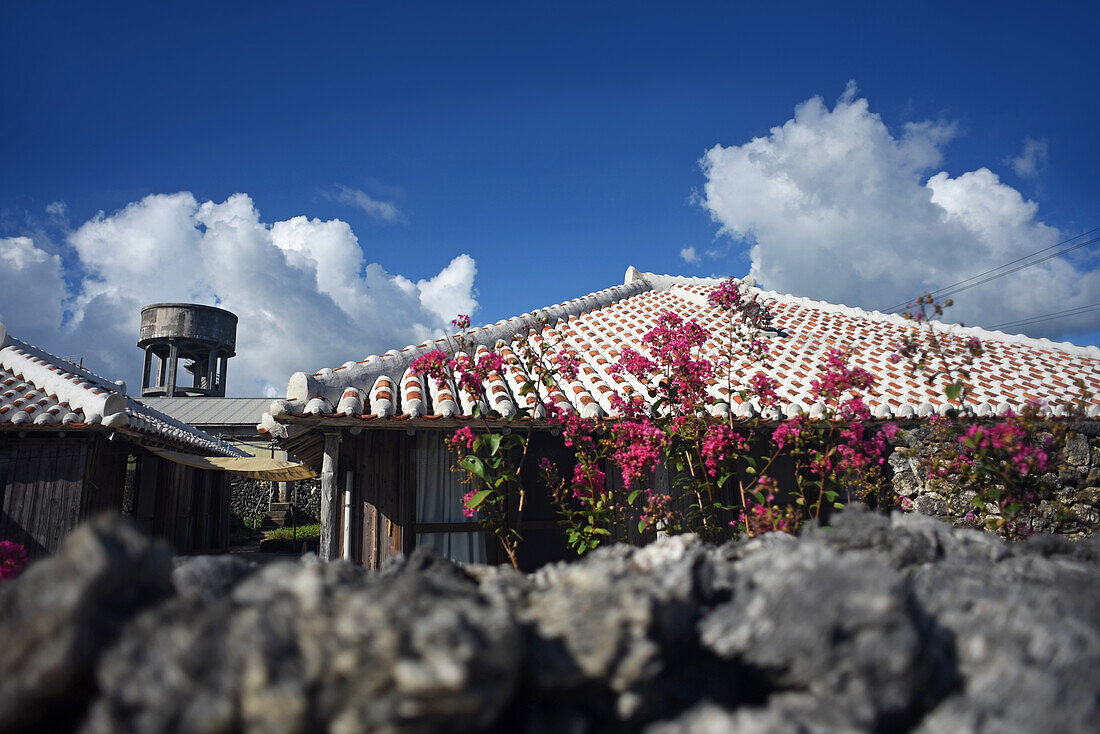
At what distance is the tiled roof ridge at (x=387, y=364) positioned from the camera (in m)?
5.91

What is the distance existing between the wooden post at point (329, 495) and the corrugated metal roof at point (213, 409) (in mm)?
21752

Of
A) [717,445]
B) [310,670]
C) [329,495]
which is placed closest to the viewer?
[310,670]

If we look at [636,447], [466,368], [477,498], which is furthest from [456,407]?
[636,447]

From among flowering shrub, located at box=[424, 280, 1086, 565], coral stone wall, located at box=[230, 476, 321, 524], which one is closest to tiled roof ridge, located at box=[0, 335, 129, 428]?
flowering shrub, located at box=[424, 280, 1086, 565]

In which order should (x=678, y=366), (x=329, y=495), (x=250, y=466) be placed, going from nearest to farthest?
(x=678, y=366) → (x=329, y=495) → (x=250, y=466)

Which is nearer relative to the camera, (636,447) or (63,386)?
(636,447)

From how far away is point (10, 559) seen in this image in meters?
4.95

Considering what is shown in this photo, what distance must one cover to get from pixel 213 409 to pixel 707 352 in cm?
2640

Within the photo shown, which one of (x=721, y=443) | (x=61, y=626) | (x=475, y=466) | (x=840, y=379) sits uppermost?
(x=840, y=379)

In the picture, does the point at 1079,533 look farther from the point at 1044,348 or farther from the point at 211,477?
the point at 211,477

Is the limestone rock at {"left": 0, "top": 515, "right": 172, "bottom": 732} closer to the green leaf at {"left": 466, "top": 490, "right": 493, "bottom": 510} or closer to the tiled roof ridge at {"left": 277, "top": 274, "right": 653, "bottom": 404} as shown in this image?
the green leaf at {"left": 466, "top": 490, "right": 493, "bottom": 510}

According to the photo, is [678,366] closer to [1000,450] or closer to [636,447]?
[636,447]

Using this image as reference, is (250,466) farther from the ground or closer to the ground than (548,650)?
farther from the ground

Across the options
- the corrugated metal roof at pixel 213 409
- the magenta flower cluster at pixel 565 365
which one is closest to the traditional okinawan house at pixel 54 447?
the magenta flower cluster at pixel 565 365
